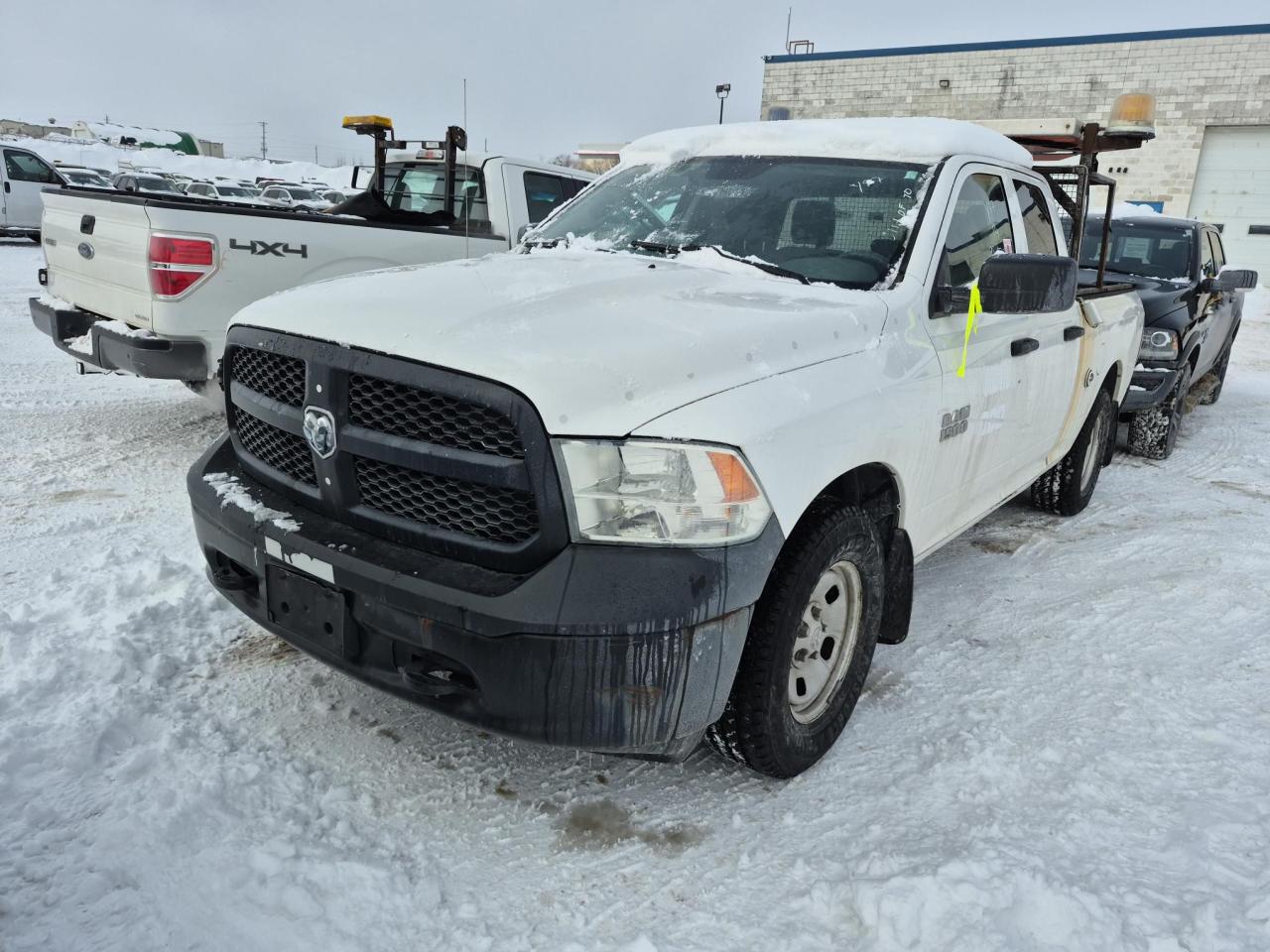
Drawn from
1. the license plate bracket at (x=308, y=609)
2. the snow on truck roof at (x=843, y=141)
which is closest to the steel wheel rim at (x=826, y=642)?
the license plate bracket at (x=308, y=609)

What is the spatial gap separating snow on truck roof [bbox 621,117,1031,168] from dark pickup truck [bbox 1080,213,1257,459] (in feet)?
12.2

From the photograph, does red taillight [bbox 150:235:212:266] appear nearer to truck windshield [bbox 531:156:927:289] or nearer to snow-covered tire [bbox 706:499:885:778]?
truck windshield [bbox 531:156:927:289]

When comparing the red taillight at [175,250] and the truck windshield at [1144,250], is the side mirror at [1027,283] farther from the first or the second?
the truck windshield at [1144,250]

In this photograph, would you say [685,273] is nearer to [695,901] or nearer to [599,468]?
[599,468]

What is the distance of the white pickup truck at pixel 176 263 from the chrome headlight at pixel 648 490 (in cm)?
318

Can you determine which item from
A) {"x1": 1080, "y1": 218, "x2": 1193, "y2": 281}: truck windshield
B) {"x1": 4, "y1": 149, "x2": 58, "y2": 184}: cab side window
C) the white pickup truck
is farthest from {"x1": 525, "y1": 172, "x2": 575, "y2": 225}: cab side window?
{"x1": 4, "y1": 149, "x2": 58, "y2": 184}: cab side window

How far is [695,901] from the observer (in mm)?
2217

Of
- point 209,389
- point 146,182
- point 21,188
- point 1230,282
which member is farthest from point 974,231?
point 146,182

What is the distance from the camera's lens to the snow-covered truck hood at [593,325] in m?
2.05

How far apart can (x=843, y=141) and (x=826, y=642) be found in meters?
1.96

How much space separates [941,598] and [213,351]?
4064mm

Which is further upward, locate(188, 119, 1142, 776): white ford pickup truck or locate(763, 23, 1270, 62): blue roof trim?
locate(763, 23, 1270, 62): blue roof trim

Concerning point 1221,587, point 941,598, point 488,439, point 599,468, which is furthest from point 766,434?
point 1221,587

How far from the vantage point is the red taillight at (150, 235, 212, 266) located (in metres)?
4.76
